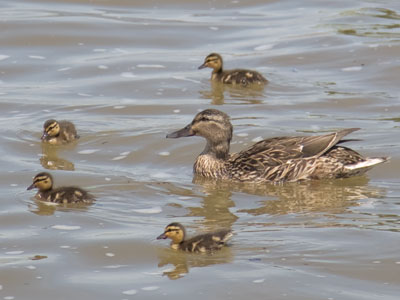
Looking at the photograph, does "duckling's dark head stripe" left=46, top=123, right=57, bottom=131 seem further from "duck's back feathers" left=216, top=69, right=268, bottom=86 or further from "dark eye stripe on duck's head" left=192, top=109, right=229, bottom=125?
"duck's back feathers" left=216, top=69, right=268, bottom=86

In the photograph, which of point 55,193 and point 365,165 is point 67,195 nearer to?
point 55,193

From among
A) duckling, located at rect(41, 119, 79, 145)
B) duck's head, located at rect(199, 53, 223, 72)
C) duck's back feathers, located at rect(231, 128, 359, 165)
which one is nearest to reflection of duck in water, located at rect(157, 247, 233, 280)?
duck's back feathers, located at rect(231, 128, 359, 165)

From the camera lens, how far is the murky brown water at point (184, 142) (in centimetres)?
905

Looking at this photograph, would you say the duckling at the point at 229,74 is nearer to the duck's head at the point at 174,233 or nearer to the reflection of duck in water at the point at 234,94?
the reflection of duck in water at the point at 234,94

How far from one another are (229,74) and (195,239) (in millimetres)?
6766

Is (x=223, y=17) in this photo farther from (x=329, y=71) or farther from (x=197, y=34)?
(x=329, y=71)

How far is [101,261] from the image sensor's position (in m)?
9.38

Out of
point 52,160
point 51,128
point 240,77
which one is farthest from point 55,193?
point 240,77

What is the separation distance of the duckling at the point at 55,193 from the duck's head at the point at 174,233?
1461mm

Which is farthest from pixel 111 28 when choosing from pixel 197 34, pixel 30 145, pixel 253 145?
pixel 253 145

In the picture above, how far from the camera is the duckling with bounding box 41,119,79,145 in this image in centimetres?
1295

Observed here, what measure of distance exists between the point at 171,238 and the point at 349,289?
63.2 inches

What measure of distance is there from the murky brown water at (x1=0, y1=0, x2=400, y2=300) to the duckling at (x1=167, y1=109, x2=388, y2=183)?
150 mm

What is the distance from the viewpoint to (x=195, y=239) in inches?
374
